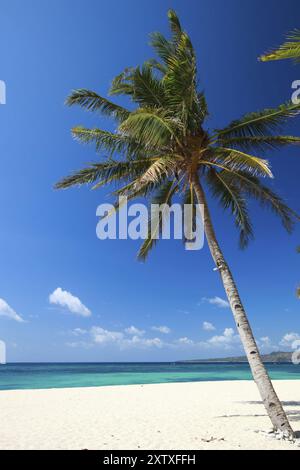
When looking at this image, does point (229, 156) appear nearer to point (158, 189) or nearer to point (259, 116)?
point (259, 116)

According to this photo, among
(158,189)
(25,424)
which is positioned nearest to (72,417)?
(25,424)

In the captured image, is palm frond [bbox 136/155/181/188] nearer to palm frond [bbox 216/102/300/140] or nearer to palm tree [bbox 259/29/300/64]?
palm frond [bbox 216/102/300/140]

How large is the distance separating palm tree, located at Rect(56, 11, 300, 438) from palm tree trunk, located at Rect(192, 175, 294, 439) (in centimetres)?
2

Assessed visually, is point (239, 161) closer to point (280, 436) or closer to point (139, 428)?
point (280, 436)

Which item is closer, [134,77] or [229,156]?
[229,156]

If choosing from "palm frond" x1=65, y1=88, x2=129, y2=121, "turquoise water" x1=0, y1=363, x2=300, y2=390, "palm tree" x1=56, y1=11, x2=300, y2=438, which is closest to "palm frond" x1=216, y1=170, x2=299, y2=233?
"palm tree" x1=56, y1=11, x2=300, y2=438

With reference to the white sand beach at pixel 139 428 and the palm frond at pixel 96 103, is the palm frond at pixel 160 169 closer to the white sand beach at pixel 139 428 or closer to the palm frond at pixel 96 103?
the palm frond at pixel 96 103

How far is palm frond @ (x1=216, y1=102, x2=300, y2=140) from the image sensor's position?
9.26 metres

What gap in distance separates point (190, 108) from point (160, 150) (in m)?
1.53

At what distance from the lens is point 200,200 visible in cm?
952

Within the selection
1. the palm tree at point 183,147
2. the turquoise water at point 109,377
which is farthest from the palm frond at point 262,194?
the turquoise water at point 109,377

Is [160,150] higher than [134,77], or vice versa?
[134,77]

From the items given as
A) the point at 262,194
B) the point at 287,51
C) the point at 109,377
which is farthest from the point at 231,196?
the point at 109,377

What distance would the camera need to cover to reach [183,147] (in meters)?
9.51
